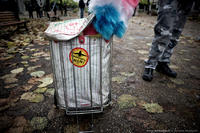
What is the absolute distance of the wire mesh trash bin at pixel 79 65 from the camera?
0.77m

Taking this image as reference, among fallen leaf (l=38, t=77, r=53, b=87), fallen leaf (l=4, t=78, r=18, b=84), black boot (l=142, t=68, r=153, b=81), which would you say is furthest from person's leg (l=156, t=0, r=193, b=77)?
fallen leaf (l=4, t=78, r=18, b=84)

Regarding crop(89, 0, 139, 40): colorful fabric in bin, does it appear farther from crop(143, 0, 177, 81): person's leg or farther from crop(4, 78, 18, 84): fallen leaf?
crop(4, 78, 18, 84): fallen leaf

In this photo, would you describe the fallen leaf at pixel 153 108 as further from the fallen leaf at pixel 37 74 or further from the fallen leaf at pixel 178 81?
the fallen leaf at pixel 37 74

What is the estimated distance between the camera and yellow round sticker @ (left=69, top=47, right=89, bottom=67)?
0.79 meters

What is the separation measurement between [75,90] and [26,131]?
0.48 metres

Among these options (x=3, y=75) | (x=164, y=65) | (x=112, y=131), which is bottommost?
(x=112, y=131)

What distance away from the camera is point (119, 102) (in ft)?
3.92

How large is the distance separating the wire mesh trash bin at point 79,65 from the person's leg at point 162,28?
2.90 ft

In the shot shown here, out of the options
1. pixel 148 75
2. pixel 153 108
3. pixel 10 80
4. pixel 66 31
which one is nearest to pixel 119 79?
pixel 148 75

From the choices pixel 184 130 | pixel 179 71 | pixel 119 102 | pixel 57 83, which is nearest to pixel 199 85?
pixel 179 71

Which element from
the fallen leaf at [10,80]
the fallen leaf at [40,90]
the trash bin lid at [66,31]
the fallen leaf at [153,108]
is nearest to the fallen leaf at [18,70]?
the fallen leaf at [10,80]

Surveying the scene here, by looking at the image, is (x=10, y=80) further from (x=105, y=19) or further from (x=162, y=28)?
(x=162, y=28)

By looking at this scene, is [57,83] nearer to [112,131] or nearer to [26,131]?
[26,131]

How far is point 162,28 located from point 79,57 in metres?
1.12
